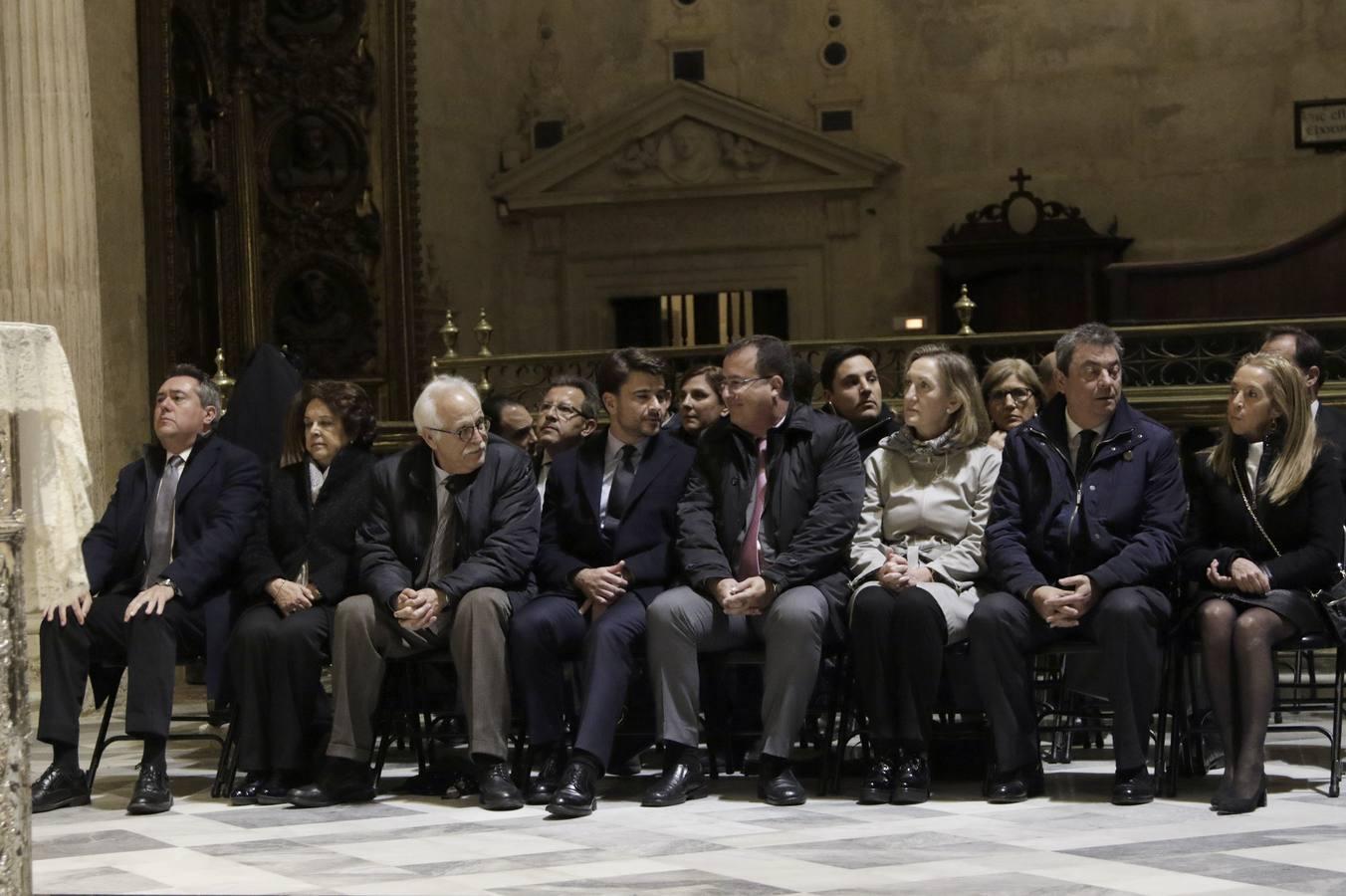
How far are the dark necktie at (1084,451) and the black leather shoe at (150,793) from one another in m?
3.16

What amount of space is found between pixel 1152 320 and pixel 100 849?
24.3 feet

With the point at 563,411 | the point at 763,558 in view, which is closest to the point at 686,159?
the point at 563,411

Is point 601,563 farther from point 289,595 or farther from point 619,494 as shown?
point 289,595

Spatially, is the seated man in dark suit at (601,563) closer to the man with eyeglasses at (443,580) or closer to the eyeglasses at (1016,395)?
the man with eyeglasses at (443,580)

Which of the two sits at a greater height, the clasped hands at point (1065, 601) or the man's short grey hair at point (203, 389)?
the man's short grey hair at point (203, 389)

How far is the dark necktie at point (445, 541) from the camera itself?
6585 mm

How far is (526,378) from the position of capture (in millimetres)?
15562

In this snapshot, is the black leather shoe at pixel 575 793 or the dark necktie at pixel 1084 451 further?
the dark necktie at pixel 1084 451

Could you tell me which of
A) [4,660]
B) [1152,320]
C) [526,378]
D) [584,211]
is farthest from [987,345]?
[4,660]

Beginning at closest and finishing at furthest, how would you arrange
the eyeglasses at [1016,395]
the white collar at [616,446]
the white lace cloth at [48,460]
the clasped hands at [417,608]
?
the white lace cloth at [48,460]
the clasped hands at [417,608]
the white collar at [616,446]
the eyeglasses at [1016,395]

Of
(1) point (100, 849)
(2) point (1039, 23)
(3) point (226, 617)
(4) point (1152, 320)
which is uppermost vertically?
(2) point (1039, 23)

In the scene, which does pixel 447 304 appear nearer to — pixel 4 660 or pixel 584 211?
pixel 584 211

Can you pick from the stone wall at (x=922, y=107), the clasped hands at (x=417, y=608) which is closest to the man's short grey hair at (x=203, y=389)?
the clasped hands at (x=417, y=608)

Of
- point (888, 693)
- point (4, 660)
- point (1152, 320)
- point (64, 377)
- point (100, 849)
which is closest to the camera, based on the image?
point (4, 660)
